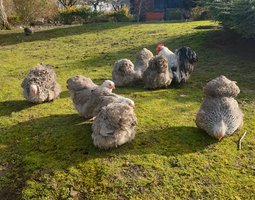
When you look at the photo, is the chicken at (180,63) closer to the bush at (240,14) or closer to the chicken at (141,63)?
the chicken at (141,63)

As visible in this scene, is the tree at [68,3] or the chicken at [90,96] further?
the tree at [68,3]

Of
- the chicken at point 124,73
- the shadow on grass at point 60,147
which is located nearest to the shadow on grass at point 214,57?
the chicken at point 124,73

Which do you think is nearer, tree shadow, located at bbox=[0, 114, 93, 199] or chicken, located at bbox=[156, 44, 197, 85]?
tree shadow, located at bbox=[0, 114, 93, 199]

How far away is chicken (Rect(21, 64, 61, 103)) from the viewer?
21.3 feet

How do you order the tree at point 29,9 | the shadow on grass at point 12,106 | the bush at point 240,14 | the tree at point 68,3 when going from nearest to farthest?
the shadow on grass at point 12,106 < the bush at point 240,14 < the tree at point 29,9 < the tree at point 68,3

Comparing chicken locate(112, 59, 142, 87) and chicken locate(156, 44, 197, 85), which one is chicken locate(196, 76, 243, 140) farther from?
chicken locate(112, 59, 142, 87)

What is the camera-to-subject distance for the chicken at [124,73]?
7637mm

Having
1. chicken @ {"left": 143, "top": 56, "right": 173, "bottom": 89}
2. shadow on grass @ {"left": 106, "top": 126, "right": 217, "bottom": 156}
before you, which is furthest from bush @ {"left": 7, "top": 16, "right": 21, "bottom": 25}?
shadow on grass @ {"left": 106, "top": 126, "right": 217, "bottom": 156}

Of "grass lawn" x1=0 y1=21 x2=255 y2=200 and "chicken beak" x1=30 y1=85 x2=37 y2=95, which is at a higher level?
"chicken beak" x1=30 y1=85 x2=37 y2=95

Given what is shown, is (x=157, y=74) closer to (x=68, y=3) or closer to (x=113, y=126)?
(x=113, y=126)

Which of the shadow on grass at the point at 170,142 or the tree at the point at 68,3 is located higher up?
the shadow on grass at the point at 170,142

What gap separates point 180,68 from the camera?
7.74 m

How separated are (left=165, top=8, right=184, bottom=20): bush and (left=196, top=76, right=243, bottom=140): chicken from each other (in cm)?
2778

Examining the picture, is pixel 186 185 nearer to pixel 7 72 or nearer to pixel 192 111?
pixel 192 111
